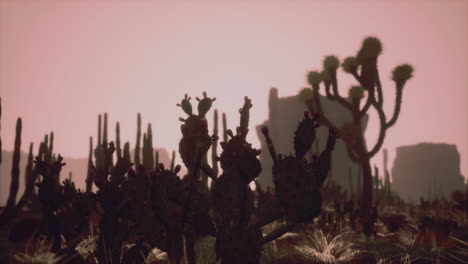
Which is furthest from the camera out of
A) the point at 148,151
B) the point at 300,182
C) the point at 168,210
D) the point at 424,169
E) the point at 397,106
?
the point at 424,169

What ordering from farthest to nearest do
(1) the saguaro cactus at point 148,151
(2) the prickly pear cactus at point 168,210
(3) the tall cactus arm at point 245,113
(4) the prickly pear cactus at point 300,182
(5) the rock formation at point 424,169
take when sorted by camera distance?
(5) the rock formation at point 424,169 → (1) the saguaro cactus at point 148,151 → (3) the tall cactus arm at point 245,113 → (4) the prickly pear cactus at point 300,182 → (2) the prickly pear cactus at point 168,210

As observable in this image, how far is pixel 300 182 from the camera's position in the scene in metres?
2.68

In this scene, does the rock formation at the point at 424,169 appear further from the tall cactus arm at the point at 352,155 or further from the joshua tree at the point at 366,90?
the joshua tree at the point at 366,90

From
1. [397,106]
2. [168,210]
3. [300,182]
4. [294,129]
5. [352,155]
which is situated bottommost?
[168,210]

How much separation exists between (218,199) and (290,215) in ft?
1.62

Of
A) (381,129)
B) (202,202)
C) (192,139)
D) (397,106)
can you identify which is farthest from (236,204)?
(397,106)

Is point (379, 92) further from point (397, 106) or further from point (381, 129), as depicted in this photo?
point (381, 129)

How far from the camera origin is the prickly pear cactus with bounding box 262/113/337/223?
8.74 feet

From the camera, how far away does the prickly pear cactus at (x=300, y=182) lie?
2664 mm

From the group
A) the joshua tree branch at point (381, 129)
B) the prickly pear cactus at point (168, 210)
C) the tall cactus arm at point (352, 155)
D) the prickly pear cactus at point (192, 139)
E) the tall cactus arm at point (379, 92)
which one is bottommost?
the prickly pear cactus at point (168, 210)

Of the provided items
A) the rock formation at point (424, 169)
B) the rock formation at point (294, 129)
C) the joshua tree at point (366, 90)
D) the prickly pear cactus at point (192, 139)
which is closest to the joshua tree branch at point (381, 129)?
the joshua tree at point (366, 90)

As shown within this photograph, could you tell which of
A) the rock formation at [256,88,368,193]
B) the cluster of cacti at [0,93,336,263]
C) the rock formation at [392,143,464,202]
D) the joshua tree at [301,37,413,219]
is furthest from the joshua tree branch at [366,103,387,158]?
the rock formation at [392,143,464,202]

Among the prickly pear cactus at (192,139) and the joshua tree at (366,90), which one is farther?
the joshua tree at (366,90)

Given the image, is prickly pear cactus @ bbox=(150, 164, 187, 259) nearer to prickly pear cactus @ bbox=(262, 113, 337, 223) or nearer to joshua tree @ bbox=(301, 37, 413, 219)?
prickly pear cactus @ bbox=(262, 113, 337, 223)
